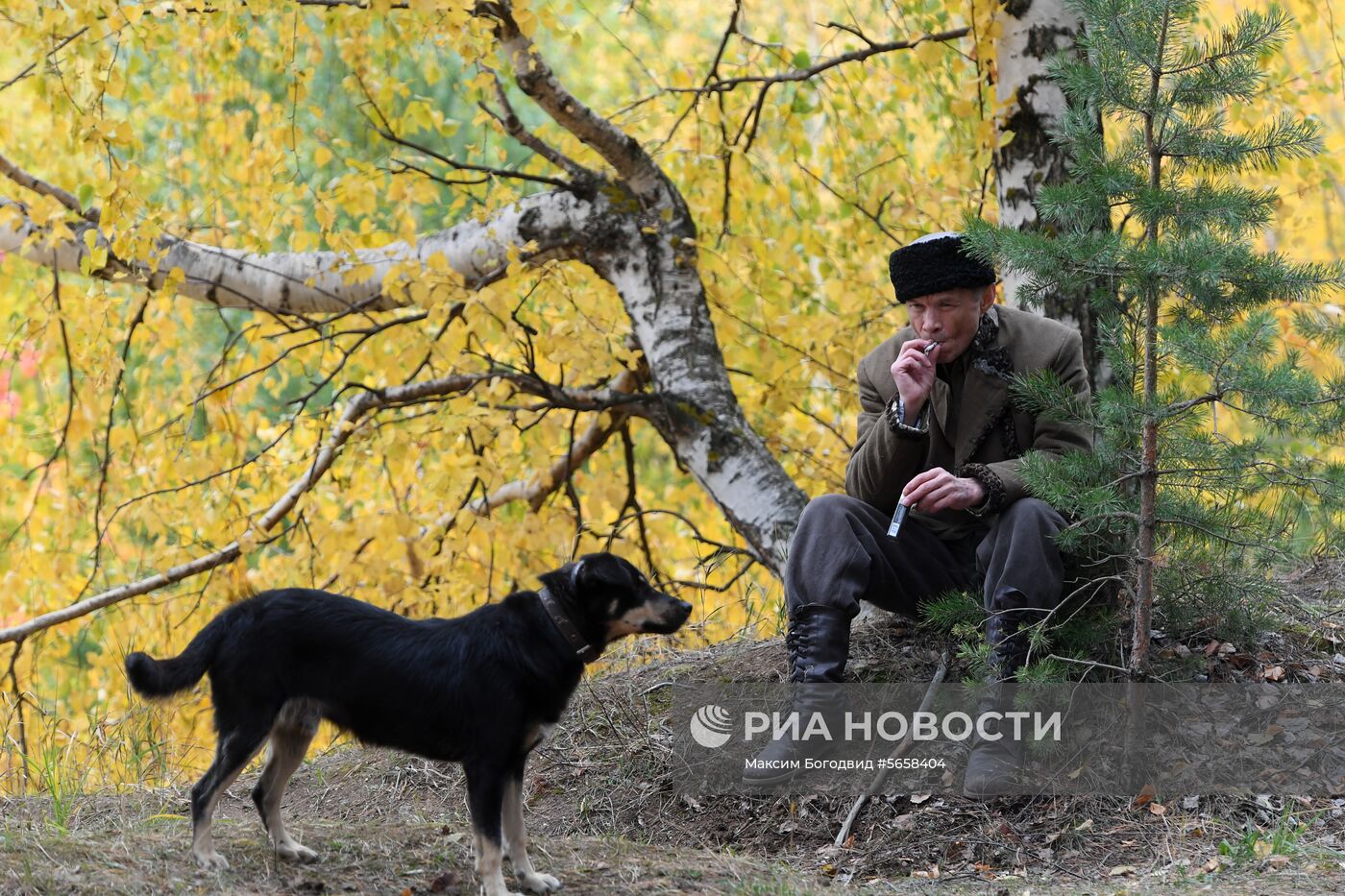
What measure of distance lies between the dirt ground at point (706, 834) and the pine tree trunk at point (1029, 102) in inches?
61.1

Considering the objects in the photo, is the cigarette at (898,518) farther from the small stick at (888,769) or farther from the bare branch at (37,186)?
the bare branch at (37,186)

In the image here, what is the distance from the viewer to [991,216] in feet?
21.5

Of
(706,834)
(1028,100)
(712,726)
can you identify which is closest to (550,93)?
(1028,100)

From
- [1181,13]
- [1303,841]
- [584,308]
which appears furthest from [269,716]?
[584,308]

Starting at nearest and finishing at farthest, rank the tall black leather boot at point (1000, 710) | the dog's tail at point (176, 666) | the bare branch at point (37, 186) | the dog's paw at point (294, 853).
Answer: the dog's tail at point (176, 666), the dog's paw at point (294, 853), the tall black leather boot at point (1000, 710), the bare branch at point (37, 186)

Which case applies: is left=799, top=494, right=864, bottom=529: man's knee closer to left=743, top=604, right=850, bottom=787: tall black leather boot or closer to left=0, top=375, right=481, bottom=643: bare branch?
left=743, top=604, right=850, bottom=787: tall black leather boot

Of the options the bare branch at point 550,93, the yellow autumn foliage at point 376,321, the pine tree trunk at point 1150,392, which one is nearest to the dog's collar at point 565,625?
the pine tree trunk at point 1150,392

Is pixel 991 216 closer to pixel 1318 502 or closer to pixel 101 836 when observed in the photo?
pixel 1318 502

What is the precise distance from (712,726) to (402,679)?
122cm

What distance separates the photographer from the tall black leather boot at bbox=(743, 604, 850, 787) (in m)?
3.58

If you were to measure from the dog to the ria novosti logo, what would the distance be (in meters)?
0.87

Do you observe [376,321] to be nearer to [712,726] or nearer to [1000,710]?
[712,726]

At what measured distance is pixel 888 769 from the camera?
A: 359 centimetres

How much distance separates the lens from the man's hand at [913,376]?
11.4 ft
